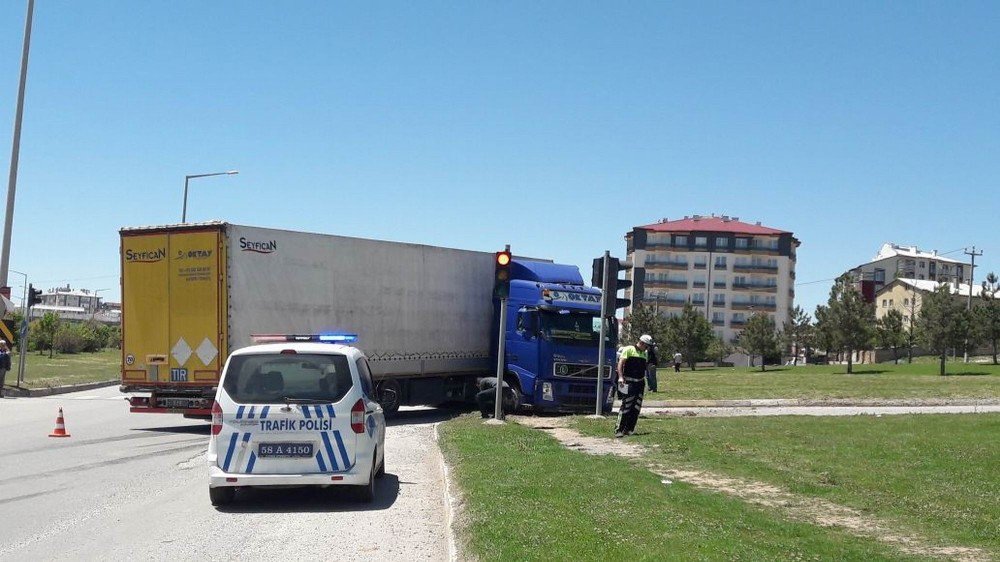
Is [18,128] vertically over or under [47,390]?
over

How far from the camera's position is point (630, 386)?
17.2 m

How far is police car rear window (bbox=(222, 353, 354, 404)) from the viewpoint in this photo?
10.9 m

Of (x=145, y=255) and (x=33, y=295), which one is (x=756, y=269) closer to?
(x=33, y=295)

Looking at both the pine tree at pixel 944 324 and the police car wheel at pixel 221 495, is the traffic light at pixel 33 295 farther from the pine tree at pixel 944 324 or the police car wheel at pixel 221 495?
the pine tree at pixel 944 324

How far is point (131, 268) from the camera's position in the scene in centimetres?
1973

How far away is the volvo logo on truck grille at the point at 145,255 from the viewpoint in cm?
1941

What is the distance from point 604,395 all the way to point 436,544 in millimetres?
14634

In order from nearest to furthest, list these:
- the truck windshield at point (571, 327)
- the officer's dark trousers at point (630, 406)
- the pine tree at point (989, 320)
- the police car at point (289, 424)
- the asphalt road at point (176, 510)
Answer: the asphalt road at point (176, 510) → the police car at point (289, 424) → the officer's dark trousers at point (630, 406) → the truck windshield at point (571, 327) → the pine tree at point (989, 320)

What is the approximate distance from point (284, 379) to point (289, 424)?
1.71 ft

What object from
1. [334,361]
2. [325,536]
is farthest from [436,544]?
[334,361]

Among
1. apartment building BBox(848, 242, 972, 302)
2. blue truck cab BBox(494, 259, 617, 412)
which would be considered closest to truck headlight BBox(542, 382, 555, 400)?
blue truck cab BBox(494, 259, 617, 412)

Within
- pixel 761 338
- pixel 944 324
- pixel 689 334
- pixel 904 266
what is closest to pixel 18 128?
pixel 944 324

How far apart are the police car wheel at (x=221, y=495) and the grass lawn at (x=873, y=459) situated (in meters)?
5.76

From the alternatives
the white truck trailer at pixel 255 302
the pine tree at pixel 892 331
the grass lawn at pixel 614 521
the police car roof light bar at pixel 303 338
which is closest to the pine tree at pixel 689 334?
the pine tree at pixel 892 331
